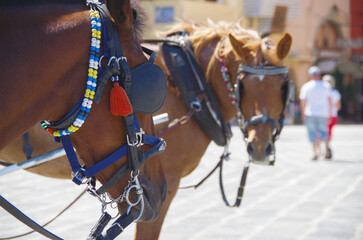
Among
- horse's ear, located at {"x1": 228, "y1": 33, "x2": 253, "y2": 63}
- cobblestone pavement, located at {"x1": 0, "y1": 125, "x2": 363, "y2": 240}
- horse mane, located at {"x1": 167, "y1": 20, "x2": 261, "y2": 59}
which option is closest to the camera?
horse's ear, located at {"x1": 228, "y1": 33, "x2": 253, "y2": 63}

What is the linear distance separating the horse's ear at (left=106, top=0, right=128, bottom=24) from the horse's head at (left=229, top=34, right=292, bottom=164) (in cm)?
160

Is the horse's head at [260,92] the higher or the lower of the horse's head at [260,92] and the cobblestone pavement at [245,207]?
the higher

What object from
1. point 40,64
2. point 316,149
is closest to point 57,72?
point 40,64

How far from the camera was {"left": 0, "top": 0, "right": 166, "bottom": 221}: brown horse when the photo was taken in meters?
1.42

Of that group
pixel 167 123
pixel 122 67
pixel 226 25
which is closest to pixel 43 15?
pixel 122 67

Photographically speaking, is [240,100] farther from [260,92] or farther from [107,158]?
[107,158]

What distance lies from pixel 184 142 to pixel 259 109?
0.53 m

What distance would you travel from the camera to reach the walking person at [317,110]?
31.4 ft

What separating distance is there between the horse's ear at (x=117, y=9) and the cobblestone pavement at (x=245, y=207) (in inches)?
109

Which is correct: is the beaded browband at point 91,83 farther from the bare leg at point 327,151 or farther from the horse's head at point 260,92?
the bare leg at point 327,151

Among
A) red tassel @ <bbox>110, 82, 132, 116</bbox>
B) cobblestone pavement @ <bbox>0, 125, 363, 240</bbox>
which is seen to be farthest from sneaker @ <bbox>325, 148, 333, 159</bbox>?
red tassel @ <bbox>110, 82, 132, 116</bbox>

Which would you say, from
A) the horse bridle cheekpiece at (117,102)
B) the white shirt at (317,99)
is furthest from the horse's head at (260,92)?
the white shirt at (317,99)

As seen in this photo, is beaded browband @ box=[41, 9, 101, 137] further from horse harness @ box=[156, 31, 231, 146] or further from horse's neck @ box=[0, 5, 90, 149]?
horse harness @ box=[156, 31, 231, 146]

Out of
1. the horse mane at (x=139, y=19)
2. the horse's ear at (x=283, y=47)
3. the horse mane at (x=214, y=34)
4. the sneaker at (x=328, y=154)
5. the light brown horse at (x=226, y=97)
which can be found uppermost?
the horse mane at (x=139, y=19)
